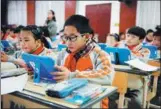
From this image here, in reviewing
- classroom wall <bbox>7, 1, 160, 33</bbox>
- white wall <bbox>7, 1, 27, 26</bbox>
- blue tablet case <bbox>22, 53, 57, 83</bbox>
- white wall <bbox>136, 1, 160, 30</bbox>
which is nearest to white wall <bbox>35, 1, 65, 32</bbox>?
classroom wall <bbox>7, 1, 160, 33</bbox>

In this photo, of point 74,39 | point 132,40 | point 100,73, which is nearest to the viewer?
point 100,73

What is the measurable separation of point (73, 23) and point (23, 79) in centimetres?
62

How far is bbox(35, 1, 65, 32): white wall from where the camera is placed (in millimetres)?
8812

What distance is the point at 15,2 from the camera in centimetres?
992

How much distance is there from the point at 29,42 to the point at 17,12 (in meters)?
8.47

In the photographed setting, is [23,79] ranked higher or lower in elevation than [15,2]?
lower

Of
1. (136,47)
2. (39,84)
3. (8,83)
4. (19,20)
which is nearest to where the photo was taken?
(8,83)

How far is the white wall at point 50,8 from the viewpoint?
8812mm

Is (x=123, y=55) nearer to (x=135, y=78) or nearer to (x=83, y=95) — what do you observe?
(x=135, y=78)

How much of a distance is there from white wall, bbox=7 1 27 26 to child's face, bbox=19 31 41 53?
794 cm

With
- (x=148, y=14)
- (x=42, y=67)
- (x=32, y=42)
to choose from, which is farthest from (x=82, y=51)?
(x=148, y=14)

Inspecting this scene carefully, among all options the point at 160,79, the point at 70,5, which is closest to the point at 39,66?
the point at 160,79

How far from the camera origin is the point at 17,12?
998cm

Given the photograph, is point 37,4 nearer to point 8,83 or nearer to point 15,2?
point 15,2
